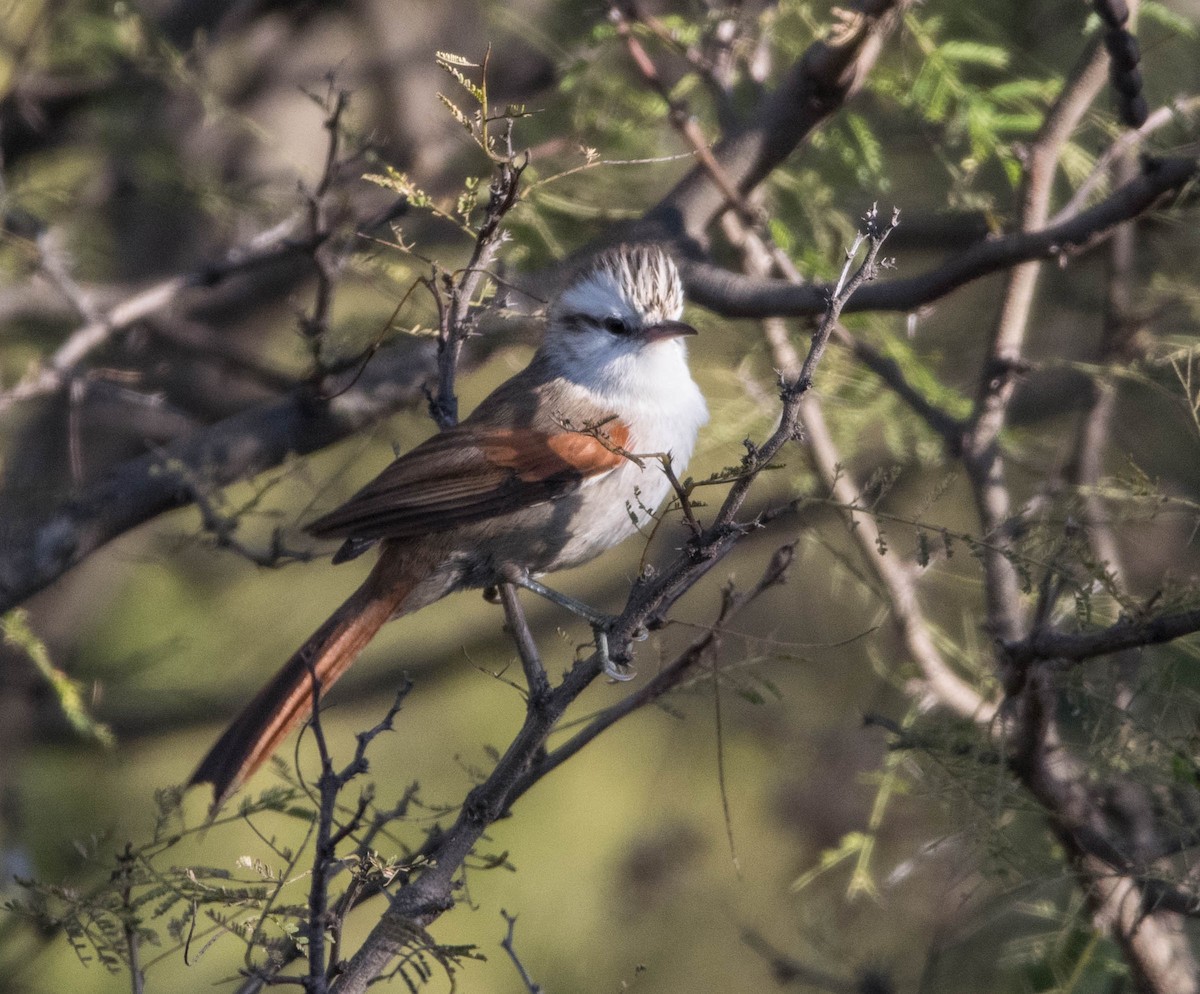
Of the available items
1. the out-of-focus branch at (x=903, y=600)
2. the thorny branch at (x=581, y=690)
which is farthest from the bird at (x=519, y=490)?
the thorny branch at (x=581, y=690)

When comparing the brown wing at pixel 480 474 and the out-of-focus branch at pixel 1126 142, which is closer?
the out-of-focus branch at pixel 1126 142

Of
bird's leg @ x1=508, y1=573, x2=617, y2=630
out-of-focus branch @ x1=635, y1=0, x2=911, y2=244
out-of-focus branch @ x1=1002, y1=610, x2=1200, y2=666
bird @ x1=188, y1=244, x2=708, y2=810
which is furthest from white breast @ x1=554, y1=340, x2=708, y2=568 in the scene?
out-of-focus branch @ x1=1002, y1=610, x2=1200, y2=666

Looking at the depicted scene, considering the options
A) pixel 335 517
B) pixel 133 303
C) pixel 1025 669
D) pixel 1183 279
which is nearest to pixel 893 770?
pixel 1025 669

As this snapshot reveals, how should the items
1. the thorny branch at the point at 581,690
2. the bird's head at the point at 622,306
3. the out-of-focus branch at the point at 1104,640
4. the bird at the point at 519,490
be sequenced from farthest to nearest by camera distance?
the bird's head at the point at 622,306 → the bird at the point at 519,490 → the out-of-focus branch at the point at 1104,640 → the thorny branch at the point at 581,690

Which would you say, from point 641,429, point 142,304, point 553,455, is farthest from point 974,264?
point 142,304

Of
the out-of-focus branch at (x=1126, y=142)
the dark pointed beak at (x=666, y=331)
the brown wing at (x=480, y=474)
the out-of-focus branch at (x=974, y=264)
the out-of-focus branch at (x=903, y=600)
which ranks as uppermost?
the out-of-focus branch at (x=1126, y=142)

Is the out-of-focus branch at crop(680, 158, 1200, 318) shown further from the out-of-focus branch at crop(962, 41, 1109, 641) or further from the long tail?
the long tail

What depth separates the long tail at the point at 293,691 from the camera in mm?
3588

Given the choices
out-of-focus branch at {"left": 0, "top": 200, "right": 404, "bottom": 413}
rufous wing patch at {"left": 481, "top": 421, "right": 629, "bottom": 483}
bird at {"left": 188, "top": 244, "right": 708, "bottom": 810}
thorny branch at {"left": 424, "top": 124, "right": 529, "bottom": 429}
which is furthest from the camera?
out-of-focus branch at {"left": 0, "top": 200, "right": 404, "bottom": 413}

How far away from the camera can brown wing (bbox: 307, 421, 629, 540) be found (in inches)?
149

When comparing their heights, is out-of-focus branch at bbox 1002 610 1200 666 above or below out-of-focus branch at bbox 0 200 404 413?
below

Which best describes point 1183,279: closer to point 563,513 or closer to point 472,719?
point 563,513

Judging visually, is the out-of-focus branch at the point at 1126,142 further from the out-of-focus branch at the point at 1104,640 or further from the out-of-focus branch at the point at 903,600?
the out-of-focus branch at the point at 1104,640

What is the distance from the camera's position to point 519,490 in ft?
12.7
